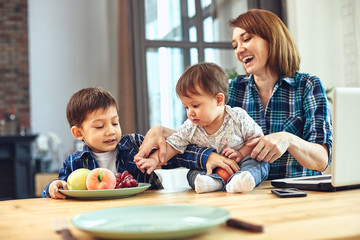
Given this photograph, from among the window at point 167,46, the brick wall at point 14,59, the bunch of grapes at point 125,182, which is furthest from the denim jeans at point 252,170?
the brick wall at point 14,59

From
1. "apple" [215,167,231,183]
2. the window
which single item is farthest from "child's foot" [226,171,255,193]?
the window

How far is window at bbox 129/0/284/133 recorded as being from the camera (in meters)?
3.57

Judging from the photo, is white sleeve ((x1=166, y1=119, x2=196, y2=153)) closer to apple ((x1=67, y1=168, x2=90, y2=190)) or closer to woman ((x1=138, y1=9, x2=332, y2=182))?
woman ((x1=138, y1=9, x2=332, y2=182))

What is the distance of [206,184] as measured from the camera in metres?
1.27

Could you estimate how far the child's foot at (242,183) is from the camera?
3.91ft

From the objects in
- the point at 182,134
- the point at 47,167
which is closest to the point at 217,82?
the point at 182,134

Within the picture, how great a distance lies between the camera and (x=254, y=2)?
13.1ft

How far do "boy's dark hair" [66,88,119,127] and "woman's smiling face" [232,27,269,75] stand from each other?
0.61 m

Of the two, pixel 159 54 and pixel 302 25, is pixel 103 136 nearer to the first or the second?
pixel 159 54

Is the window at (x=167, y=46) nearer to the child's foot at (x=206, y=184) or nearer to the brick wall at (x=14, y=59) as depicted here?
the child's foot at (x=206, y=184)

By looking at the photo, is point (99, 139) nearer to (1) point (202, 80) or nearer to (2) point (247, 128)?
(1) point (202, 80)

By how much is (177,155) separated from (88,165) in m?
0.35

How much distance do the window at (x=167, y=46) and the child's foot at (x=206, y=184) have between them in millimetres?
2346

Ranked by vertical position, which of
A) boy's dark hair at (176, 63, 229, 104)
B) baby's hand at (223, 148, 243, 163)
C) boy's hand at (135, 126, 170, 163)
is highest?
boy's dark hair at (176, 63, 229, 104)
